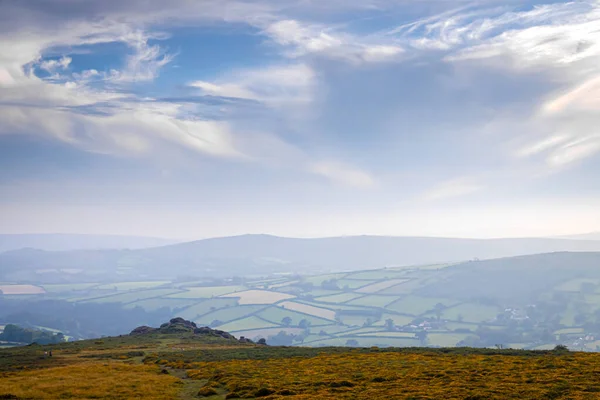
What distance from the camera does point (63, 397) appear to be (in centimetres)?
4300

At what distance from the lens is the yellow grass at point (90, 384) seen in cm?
4391

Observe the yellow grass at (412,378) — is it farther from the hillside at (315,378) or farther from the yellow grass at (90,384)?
the yellow grass at (90,384)

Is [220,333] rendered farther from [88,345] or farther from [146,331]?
[88,345]

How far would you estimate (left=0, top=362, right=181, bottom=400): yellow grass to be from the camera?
1729 inches

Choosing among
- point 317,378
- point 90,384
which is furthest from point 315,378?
point 90,384

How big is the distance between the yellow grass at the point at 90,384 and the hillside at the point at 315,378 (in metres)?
0.09

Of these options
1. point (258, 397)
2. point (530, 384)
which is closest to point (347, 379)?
point (258, 397)

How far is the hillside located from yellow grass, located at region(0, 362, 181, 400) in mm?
87

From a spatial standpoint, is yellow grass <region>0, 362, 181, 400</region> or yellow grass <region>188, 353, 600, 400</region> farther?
yellow grass <region>0, 362, 181, 400</region>

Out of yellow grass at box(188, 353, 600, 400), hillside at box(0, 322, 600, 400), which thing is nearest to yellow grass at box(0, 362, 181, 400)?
hillside at box(0, 322, 600, 400)

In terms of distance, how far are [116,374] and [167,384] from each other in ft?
32.8

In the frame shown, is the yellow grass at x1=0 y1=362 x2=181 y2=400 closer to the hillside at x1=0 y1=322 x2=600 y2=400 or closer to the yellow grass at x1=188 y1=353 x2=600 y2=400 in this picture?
the hillside at x1=0 y1=322 x2=600 y2=400

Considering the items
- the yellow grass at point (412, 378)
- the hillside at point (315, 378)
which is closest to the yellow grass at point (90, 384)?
the hillside at point (315, 378)

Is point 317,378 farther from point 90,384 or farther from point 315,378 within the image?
point 90,384
